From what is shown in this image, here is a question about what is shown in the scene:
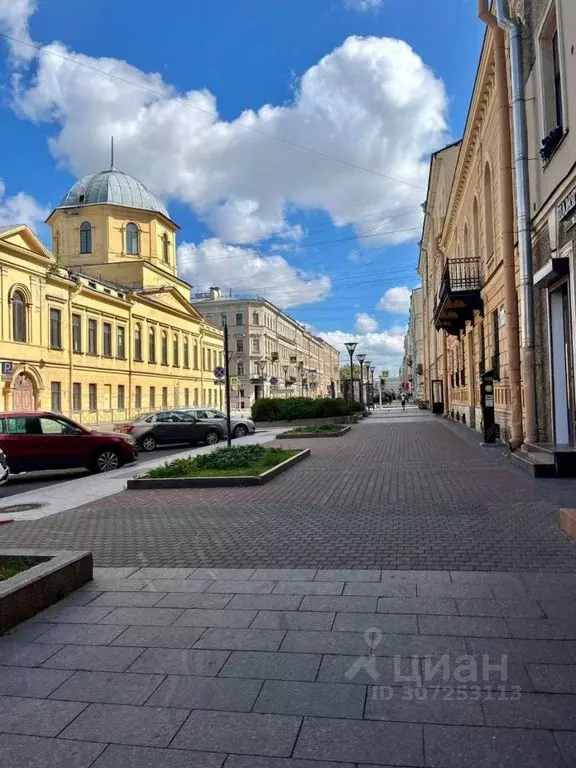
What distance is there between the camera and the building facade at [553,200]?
10.4 meters

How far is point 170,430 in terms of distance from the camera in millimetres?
22672

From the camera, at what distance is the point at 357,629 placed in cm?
403

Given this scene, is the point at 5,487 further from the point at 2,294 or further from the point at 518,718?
the point at 2,294

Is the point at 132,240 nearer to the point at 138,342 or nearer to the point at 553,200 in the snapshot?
the point at 138,342

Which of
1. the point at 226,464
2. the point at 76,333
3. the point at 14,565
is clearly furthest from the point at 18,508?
the point at 76,333

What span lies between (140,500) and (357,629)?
6.47 meters

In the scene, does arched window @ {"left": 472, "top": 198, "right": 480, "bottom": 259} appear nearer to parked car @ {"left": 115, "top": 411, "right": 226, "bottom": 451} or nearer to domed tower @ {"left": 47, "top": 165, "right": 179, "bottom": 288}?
parked car @ {"left": 115, "top": 411, "right": 226, "bottom": 451}

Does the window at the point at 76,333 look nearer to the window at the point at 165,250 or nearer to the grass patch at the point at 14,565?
the window at the point at 165,250

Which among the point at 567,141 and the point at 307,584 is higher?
the point at 567,141

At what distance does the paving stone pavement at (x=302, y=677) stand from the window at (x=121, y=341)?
41638 mm

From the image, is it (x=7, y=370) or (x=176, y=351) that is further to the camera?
(x=176, y=351)

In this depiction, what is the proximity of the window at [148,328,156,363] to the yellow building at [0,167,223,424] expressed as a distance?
0.28 ft

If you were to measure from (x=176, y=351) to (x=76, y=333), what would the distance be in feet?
58.2

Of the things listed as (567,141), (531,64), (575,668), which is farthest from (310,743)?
(531,64)
